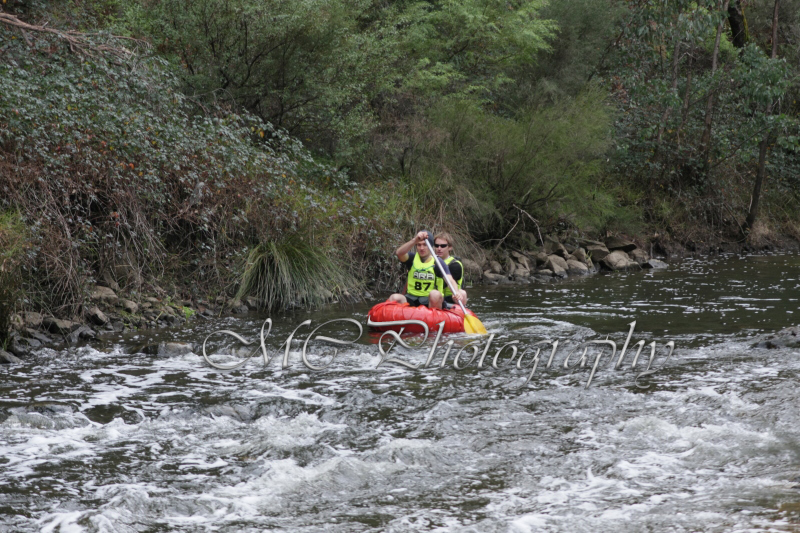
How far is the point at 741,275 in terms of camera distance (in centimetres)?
1437

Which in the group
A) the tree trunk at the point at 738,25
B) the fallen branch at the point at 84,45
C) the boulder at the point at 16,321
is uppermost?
the fallen branch at the point at 84,45

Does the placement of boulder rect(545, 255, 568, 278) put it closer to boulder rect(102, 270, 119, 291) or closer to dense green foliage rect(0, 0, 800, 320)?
dense green foliage rect(0, 0, 800, 320)

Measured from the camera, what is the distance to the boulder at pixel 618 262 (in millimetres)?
16172

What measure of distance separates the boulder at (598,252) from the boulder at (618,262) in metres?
0.09

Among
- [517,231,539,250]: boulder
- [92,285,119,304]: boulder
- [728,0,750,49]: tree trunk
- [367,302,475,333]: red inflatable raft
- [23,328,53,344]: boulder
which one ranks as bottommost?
[517,231,539,250]: boulder

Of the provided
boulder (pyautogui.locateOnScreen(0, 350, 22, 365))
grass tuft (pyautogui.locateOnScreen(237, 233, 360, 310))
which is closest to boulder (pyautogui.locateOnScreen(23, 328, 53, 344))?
boulder (pyautogui.locateOnScreen(0, 350, 22, 365))

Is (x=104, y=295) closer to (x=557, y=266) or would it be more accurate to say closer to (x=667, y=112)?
(x=557, y=266)

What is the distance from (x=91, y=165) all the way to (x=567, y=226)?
10934mm

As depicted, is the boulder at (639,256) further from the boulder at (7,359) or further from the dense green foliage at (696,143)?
the boulder at (7,359)

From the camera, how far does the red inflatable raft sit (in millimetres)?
8766

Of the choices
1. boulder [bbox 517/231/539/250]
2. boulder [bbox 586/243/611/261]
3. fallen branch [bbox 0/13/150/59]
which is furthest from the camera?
boulder [bbox 586/243/611/261]

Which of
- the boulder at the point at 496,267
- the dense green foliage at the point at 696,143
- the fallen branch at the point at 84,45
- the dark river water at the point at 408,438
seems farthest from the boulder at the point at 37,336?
the dense green foliage at the point at 696,143

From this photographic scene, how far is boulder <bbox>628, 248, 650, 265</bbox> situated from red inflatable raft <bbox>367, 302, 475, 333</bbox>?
9205 mm

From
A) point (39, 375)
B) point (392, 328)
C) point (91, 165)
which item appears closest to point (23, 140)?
point (91, 165)
